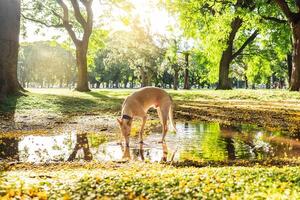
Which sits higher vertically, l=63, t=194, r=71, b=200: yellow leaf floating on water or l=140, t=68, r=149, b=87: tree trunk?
l=140, t=68, r=149, b=87: tree trunk

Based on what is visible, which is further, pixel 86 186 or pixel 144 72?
pixel 144 72

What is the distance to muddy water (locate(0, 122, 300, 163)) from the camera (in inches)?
460

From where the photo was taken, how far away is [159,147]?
42.7 feet

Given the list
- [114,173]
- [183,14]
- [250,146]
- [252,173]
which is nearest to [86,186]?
[114,173]

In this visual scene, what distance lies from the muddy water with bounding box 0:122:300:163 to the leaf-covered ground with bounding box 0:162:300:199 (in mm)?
2379

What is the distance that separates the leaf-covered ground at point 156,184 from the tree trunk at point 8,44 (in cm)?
1833

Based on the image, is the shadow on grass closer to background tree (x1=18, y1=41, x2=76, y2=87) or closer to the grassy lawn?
the grassy lawn

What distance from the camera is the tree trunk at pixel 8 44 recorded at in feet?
85.7

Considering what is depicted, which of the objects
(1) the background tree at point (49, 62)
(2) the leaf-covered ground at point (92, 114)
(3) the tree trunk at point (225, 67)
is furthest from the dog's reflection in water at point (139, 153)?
(1) the background tree at point (49, 62)

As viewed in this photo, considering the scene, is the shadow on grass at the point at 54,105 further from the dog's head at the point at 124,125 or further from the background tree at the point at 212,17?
the background tree at the point at 212,17

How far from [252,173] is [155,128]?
30.6 feet

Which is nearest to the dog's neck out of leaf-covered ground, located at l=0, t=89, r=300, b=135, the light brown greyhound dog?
the light brown greyhound dog

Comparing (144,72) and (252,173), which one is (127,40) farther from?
(252,173)

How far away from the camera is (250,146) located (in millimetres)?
13336
